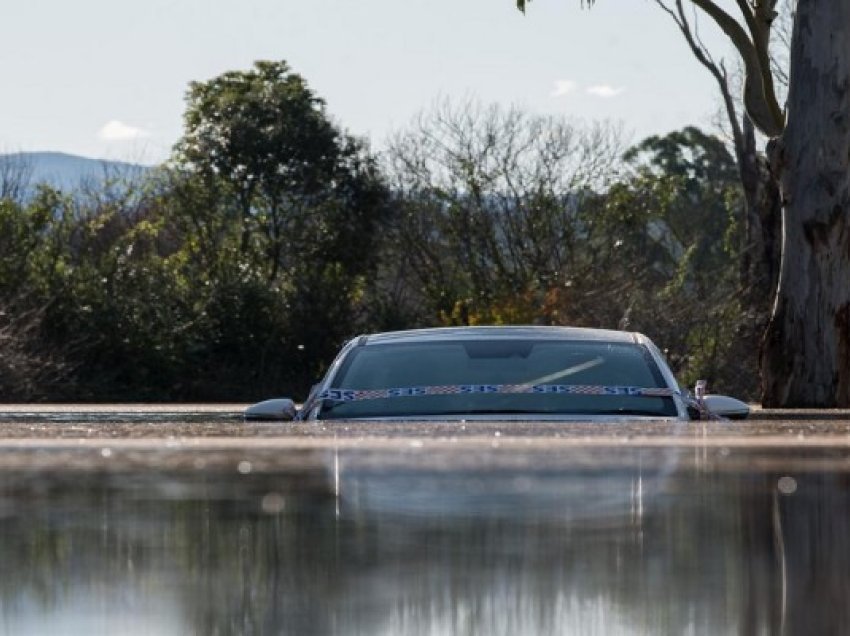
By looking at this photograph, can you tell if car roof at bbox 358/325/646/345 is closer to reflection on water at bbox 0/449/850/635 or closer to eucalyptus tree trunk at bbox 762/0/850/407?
reflection on water at bbox 0/449/850/635

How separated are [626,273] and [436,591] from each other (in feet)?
76.6

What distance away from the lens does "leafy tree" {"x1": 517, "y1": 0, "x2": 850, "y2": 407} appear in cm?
1525

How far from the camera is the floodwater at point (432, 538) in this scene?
1.70 meters

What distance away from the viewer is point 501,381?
812 cm

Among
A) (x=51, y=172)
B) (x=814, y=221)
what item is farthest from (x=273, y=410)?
(x=51, y=172)

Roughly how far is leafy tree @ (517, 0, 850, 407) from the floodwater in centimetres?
1243

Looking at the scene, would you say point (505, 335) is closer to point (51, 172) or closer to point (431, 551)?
point (431, 551)

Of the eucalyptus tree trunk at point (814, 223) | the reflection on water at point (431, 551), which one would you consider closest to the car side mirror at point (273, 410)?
the reflection on water at point (431, 551)

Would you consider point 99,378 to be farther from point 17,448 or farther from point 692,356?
point 17,448

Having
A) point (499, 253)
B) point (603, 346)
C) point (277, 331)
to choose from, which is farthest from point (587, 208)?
point (603, 346)

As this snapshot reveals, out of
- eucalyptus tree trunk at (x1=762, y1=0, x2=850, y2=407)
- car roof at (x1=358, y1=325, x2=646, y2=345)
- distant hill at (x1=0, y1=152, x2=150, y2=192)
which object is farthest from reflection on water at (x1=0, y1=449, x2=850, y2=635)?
distant hill at (x1=0, y1=152, x2=150, y2=192)

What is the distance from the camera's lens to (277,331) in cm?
2595

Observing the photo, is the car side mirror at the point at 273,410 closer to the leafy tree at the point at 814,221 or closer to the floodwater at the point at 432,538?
the floodwater at the point at 432,538

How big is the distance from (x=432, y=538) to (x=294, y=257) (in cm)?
2588
